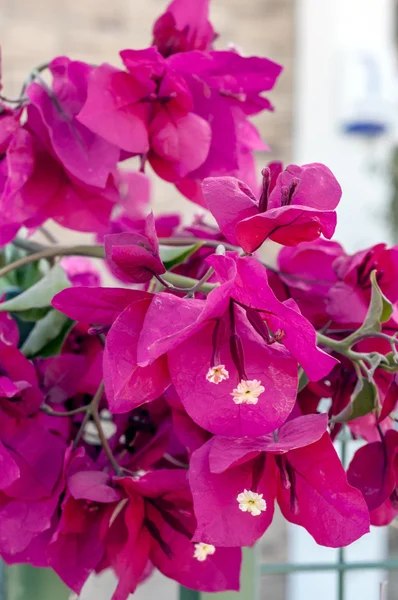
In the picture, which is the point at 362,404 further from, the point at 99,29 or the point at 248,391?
the point at 99,29

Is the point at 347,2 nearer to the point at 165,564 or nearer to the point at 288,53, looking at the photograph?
Result: the point at 288,53

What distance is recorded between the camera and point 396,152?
2023mm

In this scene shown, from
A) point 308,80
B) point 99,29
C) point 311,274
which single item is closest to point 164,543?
point 311,274

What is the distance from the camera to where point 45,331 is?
1.10 feet

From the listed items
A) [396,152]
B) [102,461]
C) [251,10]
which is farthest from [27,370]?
[396,152]

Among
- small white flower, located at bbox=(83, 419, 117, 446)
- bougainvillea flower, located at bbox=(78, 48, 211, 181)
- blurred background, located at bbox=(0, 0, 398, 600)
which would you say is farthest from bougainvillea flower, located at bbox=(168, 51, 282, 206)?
blurred background, located at bbox=(0, 0, 398, 600)

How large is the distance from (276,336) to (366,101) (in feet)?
5.97

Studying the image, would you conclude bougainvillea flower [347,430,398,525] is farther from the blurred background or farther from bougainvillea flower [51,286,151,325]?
the blurred background

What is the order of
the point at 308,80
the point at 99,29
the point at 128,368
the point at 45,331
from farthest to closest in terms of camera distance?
the point at 308,80 → the point at 99,29 → the point at 45,331 → the point at 128,368

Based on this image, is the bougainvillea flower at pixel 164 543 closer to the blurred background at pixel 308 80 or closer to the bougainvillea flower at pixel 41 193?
the bougainvillea flower at pixel 41 193

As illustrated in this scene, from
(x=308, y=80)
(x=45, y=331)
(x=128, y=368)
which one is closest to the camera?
(x=128, y=368)

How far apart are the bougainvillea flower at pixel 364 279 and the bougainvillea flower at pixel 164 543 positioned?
0.28 feet

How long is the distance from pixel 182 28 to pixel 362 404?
174mm

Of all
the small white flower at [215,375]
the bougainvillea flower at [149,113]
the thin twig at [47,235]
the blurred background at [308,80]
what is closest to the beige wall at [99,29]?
Result: the blurred background at [308,80]
